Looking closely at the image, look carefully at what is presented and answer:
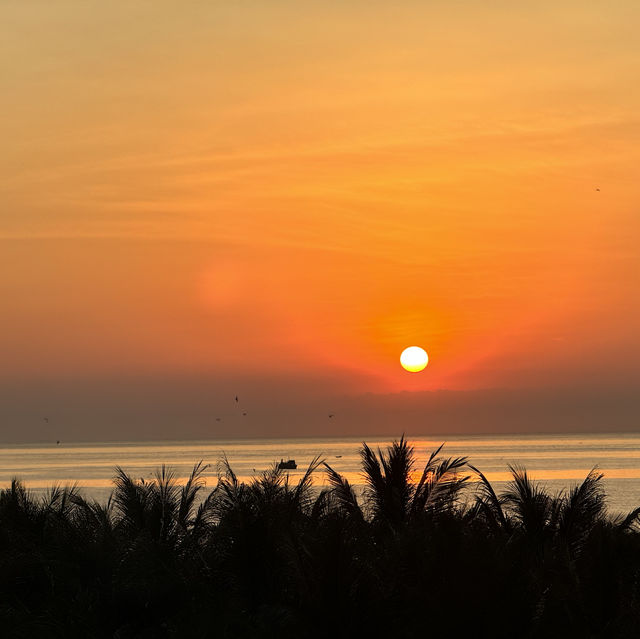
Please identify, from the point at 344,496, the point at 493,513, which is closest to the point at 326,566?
the point at 344,496

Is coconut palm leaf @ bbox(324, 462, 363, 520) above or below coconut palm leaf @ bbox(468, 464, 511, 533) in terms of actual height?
above

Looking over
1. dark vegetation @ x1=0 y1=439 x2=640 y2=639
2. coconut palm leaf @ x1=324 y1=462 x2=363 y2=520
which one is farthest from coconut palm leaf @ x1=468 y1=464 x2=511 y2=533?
coconut palm leaf @ x1=324 y1=462 x2=363 y2=520

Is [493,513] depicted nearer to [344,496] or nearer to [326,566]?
[344,496]

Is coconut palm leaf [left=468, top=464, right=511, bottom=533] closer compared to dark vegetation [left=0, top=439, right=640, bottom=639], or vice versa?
dark vegetation [left=0, top=439, right=640, bottom=639]

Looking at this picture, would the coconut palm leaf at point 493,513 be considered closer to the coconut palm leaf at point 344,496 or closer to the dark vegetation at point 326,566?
the dark vegetation at point 326,566

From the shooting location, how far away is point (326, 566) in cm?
1513

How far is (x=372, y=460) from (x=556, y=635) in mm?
8819

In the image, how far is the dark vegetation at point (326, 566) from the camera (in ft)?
49.3

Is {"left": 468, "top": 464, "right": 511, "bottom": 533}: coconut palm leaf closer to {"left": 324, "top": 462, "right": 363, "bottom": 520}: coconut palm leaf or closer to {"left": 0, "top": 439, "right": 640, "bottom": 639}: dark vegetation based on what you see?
{"left": 0, "top": 439, "right": 640, "bottom": 639}: dark vegetation

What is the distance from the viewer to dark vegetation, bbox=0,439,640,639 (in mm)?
15031

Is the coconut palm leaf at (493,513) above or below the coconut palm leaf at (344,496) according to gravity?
below

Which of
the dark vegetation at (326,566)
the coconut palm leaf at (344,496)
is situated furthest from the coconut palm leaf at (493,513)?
the coconut palm leaf at (344,496)

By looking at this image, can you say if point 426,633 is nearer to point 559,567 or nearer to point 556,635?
point 556,635

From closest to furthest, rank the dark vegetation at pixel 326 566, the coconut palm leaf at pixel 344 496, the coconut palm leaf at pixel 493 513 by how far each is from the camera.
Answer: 1. the dark vegetation at pixel 326 566
2. the coconut palm leaf at pixel 493 513
3. the coconut palm leaf at pixel 344 496
